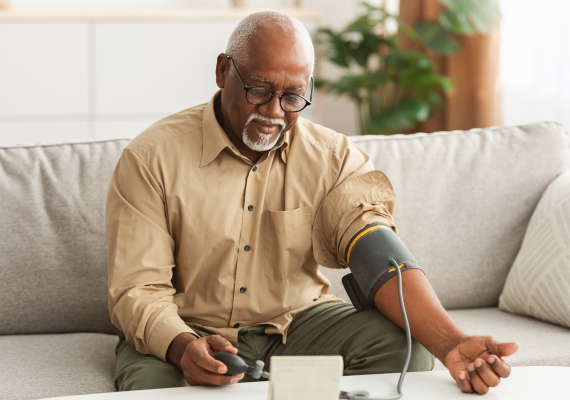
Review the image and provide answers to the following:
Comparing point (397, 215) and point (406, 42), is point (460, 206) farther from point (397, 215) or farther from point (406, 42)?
point (406, 42)

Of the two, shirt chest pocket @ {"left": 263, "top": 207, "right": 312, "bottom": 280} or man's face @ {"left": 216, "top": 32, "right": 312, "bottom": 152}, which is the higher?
man's face @ {"left": 216, "top": 32, "right": 312, "bottom": 152}

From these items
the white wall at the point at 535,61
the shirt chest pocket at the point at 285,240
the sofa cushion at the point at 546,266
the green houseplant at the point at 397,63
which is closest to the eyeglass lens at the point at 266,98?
the shirt chest pocket at the point at 285,240

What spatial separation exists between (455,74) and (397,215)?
1981 mm

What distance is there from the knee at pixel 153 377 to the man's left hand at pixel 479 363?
1.59 ft

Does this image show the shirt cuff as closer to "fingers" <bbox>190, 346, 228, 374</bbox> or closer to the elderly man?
the elderly man

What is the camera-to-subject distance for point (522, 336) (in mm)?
1523

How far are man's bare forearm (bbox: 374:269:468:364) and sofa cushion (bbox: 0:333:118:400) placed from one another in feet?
1.93

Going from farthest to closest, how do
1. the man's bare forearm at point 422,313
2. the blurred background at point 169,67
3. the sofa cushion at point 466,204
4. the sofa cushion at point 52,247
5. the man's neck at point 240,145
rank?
the blurred background at point 169,67 < the sofa cushion at point 466,204 < the sofa cushion at point 52,247 < the man's neck at point 240,145 < the man's bare forearm at point 422,313

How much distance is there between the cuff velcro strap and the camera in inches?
46.1

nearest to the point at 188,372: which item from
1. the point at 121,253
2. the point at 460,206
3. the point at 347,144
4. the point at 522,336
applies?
the point at 121,253

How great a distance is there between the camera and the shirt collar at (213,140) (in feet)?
4.40

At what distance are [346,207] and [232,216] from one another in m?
0.25

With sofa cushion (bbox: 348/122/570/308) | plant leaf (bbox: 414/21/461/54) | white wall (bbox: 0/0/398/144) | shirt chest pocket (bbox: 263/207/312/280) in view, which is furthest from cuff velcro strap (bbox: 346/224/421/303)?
white wall (bbox: 0/0/398/144)

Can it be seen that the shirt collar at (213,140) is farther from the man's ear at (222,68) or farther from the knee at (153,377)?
the knee at (153,377)
